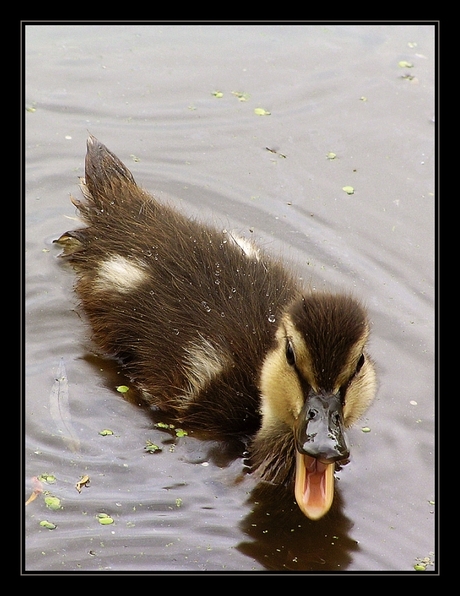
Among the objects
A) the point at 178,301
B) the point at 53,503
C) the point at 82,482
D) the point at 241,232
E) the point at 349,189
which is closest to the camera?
the point at 53,503

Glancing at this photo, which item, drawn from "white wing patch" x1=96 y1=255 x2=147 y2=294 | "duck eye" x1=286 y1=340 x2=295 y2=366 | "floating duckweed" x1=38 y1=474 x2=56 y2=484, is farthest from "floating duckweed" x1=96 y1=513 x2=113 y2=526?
"white wing patch" x1=96 y1=255 x2=147 y2=294

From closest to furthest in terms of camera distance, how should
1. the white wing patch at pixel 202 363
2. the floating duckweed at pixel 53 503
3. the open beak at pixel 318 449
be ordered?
the open beak at pixel 318 449
the floating duckweed at pixel 53 503
the white wing patch at pixel 202 363

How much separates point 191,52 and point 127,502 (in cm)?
472

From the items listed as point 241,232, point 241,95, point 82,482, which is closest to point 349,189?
point 241,232

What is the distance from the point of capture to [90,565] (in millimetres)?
4160

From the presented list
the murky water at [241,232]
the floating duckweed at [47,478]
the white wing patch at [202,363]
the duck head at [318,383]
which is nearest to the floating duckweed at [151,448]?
the murky water at [241,232]

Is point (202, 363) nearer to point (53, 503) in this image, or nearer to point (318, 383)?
point (318, 383)

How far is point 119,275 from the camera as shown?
5.43m

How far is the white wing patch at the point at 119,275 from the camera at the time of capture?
17.6 ft

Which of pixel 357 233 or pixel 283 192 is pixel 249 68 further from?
pixel 357 233

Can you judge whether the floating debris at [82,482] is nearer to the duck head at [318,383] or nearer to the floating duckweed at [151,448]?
the floating duckweed at [151,448]

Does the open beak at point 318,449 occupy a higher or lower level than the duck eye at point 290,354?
lower

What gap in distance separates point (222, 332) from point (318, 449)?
1.11 m

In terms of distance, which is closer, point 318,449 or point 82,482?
point 318,449
